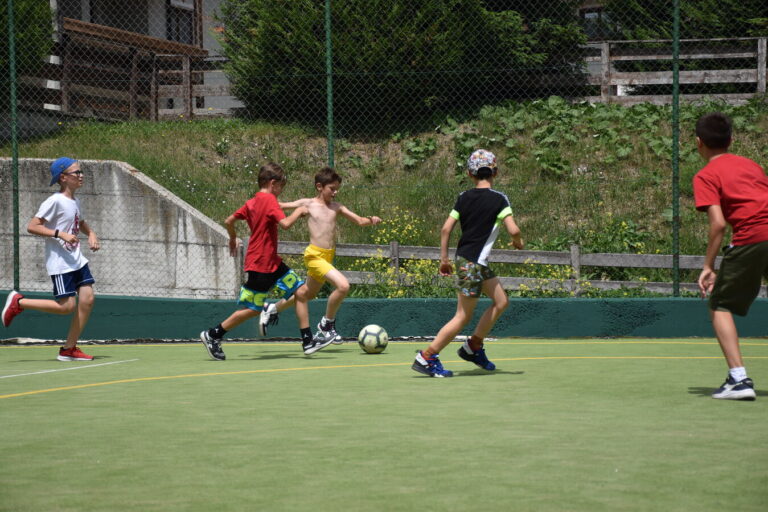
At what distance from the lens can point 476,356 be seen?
→ 8.82 m

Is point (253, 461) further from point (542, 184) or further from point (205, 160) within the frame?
point (205, 160)

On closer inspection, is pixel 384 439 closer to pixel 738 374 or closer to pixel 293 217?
pixel 738 374

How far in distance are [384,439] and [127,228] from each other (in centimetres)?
1269

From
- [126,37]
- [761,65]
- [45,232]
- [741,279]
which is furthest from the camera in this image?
[126,37]

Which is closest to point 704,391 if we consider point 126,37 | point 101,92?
point 101,92

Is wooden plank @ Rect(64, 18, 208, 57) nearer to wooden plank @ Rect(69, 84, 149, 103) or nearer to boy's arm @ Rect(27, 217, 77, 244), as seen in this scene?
wooden plank @ Rect(69, 84, 149, 103)

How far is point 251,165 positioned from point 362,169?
2.42 meters

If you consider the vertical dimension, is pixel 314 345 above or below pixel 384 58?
below

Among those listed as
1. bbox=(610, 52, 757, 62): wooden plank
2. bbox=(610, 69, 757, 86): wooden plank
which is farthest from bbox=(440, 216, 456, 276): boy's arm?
bbox=(610, 69, 757, 86): wooden plank

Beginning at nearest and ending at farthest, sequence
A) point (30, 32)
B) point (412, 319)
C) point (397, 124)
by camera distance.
Result: point (412, 319), point (30, 32), point (397, 124)

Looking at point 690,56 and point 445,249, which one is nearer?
point 445,249

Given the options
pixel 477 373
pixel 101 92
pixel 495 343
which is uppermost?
pixel 101 92

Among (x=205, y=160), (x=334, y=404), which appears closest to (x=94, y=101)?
(x=205, y=160)

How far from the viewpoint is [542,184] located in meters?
18.3
